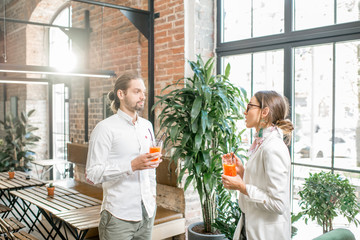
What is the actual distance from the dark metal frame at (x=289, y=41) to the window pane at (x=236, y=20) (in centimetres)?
9

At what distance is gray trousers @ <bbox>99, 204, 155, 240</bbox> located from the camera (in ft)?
→ 7.59

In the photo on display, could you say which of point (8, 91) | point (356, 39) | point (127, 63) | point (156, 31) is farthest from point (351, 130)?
point (8, 91)

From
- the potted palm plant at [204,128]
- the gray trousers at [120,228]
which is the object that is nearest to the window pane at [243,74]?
the potted palm plant at [204,128]

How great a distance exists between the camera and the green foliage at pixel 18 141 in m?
7.34

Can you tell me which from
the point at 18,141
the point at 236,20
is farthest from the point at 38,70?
the point at 18,141

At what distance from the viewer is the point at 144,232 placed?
246 cm

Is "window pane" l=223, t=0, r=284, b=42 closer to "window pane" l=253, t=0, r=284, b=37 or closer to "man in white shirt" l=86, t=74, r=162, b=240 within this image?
"window pane" l=253, t=0, r=284, b=37

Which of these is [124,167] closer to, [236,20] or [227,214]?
[227,214]

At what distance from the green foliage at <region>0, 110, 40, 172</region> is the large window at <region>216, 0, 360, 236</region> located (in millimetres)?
5276

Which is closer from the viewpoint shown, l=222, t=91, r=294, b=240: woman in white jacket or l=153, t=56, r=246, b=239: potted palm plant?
l=222, t=91, r=294, b=240: woman in white jacket

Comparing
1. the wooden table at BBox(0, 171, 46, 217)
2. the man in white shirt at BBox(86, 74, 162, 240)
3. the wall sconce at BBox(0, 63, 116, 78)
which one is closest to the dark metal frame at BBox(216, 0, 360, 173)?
the wall sconce at BBox(0, 63, 116, 78)

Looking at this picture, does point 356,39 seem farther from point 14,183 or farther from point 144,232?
point 14,183

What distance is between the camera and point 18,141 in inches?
294

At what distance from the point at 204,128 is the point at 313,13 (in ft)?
5.00
